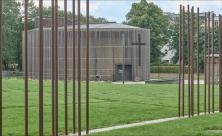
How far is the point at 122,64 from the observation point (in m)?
61.0

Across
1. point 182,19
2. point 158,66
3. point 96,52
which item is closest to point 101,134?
point 182,19

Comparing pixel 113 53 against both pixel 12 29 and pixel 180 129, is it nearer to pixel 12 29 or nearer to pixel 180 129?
pixel 12 29

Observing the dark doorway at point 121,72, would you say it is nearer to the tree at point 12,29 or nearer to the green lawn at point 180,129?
the tree at point 12,29

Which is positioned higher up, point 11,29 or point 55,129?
point 11,29

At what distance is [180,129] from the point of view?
12531 millimetres

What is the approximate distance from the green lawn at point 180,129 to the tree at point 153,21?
62245 millimetres

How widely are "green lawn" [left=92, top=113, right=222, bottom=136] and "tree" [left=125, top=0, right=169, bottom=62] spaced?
62.2 metres

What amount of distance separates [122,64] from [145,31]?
463 centimetres

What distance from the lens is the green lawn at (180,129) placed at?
11.7m

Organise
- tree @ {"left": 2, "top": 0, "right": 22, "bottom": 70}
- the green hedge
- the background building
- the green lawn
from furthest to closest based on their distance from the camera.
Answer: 1. the green hedge
2. tree @ {"left": 2, "top": 0, "right": 22, "bottom": 70}
3. the background building
4. the green lawn

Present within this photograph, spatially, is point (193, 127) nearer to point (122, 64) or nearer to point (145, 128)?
point (145, 128)

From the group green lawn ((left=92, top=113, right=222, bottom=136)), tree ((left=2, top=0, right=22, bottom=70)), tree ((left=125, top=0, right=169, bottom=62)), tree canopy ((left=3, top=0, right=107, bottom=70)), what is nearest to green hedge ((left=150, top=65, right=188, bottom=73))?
tree ((left=125, top=0, right=169, bottom=62))

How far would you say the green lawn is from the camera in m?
11.7

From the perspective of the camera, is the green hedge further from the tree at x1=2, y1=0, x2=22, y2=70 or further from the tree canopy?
the tree at x1=2, y1=0, x2=22, y2=70
